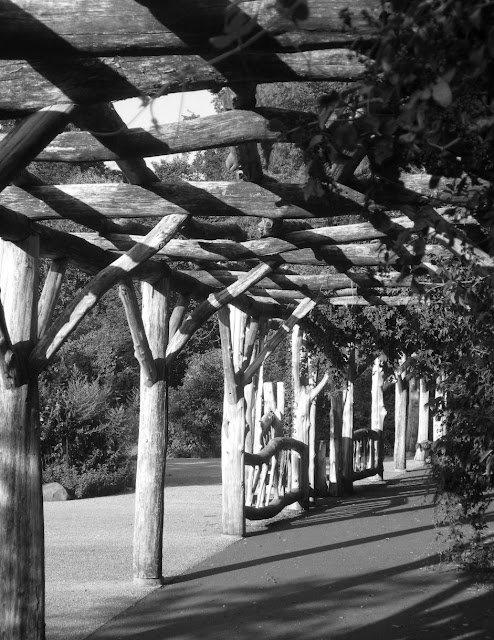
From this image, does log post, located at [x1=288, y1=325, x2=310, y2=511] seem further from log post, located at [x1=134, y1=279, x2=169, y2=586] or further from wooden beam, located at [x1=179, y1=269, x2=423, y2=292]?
log post, located at [x1=134, y1=279, x2=169, y2=586]

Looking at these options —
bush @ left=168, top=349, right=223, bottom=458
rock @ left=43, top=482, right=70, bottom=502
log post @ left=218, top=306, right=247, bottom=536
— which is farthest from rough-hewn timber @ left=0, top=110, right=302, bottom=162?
bush @ left=168, top=349, right=223, bottom=458

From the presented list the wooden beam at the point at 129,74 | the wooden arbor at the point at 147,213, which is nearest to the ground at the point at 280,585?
the wooden arbor at the point at 147,213

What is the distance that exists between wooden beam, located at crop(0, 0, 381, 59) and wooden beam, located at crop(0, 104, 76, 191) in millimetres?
303

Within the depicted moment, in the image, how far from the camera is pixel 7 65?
3.54 m

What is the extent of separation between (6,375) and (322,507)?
10007mm

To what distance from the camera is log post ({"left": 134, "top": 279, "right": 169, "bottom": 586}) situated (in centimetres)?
821

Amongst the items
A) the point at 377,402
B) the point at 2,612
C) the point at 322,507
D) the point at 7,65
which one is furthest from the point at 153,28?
the point at 377,402

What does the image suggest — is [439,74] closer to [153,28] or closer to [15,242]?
[153,28]

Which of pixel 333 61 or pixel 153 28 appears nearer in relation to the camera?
pixel 153 28

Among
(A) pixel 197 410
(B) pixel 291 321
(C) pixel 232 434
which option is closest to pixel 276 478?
(C) pixel 232 434

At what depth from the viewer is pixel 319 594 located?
25.7 ft

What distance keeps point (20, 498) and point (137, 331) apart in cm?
289

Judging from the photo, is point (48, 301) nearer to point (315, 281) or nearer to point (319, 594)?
point (319, 594)

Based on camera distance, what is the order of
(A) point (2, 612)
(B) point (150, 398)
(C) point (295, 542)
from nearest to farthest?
(A) point (2, 612) < (B) point (150, 398) < (C) point (295, 542)
